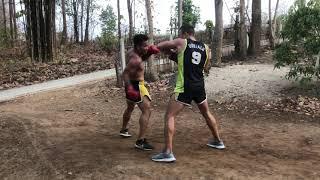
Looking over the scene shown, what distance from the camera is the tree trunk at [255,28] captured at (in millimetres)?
17312

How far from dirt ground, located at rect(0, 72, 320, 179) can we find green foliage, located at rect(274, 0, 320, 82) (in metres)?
1.25

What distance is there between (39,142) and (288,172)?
12.9ft

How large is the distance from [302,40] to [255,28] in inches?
274

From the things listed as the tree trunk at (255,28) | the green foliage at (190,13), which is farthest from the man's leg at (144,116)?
the green foliage at (190,13)

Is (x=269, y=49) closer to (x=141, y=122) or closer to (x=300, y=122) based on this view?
(x=300, y=122)

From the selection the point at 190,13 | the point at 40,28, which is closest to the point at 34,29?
the point at 40,28

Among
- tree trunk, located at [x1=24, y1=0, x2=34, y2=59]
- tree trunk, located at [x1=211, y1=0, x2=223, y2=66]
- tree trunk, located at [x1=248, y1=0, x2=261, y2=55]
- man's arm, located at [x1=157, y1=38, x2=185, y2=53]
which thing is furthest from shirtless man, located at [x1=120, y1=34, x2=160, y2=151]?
tree trunk, located at [x1=24, y1=0, x2=34, y2=59]

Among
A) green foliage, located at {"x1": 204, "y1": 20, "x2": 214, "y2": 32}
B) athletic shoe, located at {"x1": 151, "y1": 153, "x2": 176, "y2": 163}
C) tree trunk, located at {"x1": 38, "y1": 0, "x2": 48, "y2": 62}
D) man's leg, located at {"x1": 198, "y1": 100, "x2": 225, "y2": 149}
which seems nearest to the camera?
athletic shoe, located at {"x1": 151, "y1": 153, "x2": 176, "y2": 163}

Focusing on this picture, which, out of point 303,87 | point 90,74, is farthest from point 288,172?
point 90,74

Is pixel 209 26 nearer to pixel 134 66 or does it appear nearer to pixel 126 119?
pixel 126 119

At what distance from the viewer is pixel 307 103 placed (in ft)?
33.0

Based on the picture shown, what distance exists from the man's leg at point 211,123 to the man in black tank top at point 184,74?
9.8 inches

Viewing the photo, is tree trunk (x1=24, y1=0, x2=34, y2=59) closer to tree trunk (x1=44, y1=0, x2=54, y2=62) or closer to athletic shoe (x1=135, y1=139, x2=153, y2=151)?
tree trunk (x1=44, y1=0, x2=54, y2=62)

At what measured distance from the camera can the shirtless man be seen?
282 inches
